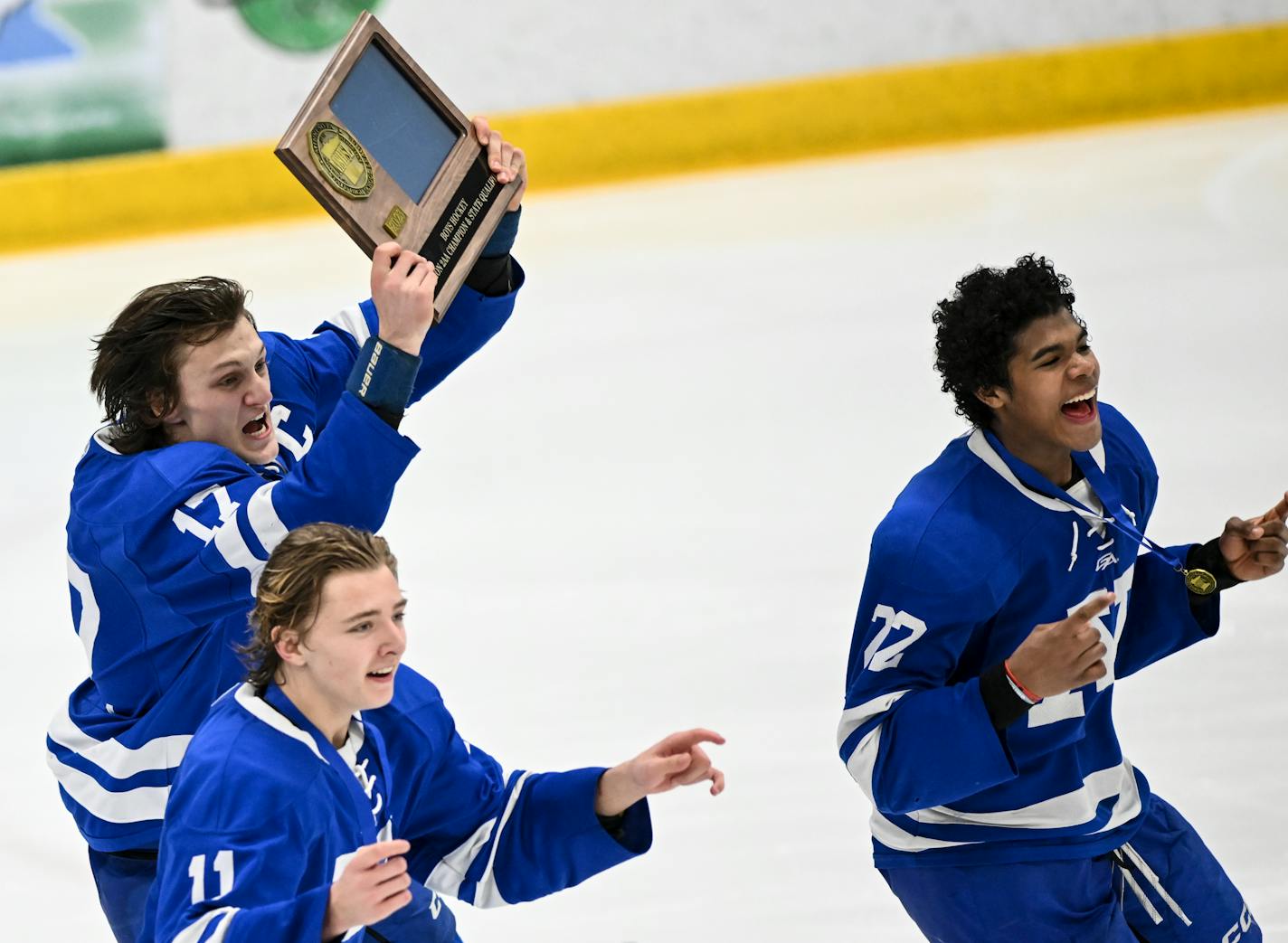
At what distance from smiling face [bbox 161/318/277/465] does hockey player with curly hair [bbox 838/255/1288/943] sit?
0.86 metres

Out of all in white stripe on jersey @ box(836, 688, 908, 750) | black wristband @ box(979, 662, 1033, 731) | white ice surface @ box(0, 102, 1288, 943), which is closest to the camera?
black wristband @ box(979, 662, 1033, 731)

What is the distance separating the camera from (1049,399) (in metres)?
2.65

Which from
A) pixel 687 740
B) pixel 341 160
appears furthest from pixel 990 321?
pixel 341 160

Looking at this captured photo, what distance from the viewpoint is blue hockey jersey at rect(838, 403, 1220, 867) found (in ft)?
8.21

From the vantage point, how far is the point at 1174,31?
8.99 meters

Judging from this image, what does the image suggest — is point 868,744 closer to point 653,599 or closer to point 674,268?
point 653,599

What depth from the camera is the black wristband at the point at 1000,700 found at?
2.43 m

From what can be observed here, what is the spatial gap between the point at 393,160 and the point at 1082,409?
0.95 metres

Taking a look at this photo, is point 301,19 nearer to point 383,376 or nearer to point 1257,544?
point 383,376

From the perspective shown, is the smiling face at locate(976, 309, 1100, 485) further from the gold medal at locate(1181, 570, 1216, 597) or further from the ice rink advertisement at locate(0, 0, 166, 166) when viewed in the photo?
the ice rink advertisement at locate(0, 0, 166, 166)

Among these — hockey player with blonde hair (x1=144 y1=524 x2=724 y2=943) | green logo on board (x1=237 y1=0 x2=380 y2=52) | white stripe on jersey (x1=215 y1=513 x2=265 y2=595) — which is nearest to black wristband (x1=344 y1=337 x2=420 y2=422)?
white stripe on jersey (x1=215 y1=513 x2=265 y2=595)

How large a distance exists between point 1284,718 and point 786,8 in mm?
5711

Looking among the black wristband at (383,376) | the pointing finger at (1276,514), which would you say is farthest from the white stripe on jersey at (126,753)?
the pointing finger at (1276,514)

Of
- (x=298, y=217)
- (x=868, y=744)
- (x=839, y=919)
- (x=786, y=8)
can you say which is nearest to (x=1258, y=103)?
(x=786, y=8)
